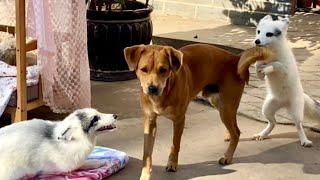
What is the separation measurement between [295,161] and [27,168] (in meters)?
1.64

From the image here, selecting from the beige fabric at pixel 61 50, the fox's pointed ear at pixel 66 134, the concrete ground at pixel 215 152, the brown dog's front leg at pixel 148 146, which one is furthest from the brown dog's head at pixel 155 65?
the beige fabric at pixel 61 50

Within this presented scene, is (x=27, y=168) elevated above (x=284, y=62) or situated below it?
below

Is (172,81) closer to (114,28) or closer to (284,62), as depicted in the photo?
(284,62)

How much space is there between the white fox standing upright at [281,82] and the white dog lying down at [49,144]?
1.26 metres

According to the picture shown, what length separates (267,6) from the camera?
746 cm

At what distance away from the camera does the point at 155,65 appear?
3105 millimetres

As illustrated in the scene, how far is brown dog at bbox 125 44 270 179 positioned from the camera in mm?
3123

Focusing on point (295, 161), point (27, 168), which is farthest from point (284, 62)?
point (27, 168)

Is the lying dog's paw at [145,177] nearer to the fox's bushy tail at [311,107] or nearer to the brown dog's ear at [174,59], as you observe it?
the brown dog's ear at [174,59]

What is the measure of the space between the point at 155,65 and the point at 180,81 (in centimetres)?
24

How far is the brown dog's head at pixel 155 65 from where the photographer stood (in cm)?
309

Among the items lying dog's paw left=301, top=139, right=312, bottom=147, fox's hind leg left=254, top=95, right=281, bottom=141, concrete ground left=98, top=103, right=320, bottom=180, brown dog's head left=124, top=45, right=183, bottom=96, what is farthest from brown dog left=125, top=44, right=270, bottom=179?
lying dog's paw left=301, top=139, right=312, bottom=147

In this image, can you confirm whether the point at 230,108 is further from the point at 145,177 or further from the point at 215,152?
the point at 145,177

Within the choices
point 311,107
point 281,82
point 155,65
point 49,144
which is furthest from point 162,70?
point 311,107
